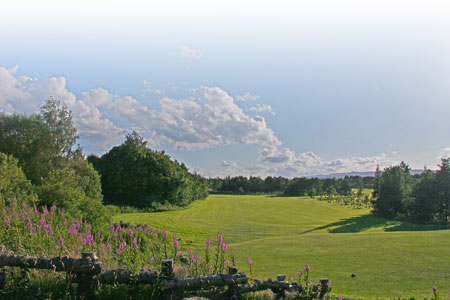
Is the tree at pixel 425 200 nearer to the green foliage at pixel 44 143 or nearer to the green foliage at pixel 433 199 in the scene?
Answer: the green foliage at pixel 433 199

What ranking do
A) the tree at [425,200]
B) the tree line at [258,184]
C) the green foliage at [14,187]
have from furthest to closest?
the tree line at [258,184], the tree at [425,200], the green foliage at [14,187]

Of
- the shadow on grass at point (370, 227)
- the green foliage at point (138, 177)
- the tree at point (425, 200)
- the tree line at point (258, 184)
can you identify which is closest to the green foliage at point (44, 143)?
the green foliage at point (138, 177)

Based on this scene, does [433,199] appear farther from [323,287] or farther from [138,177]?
[323,287]

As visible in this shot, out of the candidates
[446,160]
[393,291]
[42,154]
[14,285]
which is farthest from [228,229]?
[446,160]

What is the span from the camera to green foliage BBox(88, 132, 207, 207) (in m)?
65.5

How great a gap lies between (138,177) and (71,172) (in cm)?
3397

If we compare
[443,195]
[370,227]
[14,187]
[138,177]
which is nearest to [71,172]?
[14,187]

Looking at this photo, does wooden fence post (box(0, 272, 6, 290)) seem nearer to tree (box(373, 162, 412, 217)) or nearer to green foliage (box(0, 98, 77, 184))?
green foliage (box(0, 98, 77, 184))

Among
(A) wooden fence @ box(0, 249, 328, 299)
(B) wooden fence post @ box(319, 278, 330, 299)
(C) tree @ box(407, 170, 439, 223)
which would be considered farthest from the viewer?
(C) tree @ box(407, 170, 439, 223)

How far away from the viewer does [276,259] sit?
1731 centimetres

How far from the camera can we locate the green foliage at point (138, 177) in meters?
65.5

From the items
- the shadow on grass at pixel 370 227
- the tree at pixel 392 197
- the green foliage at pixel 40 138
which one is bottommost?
the shadow on grass at pixel 370 227

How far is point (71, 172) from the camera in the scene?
3316cm

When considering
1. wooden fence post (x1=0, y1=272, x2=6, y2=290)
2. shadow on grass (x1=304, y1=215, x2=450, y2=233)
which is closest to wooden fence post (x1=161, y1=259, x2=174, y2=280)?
wooden fence post (x1=0, y1=272, x2=6, y2=290)
